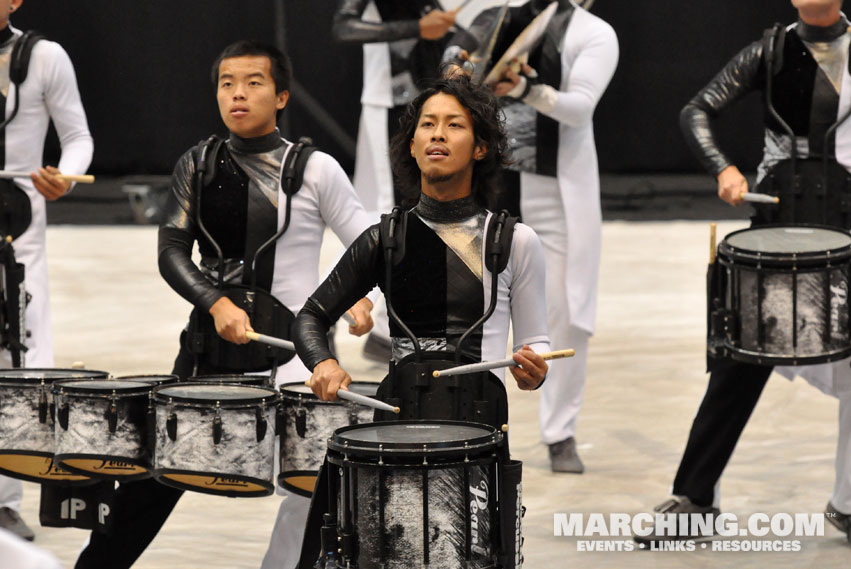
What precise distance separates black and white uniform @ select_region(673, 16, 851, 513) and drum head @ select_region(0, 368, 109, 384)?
2214 mm

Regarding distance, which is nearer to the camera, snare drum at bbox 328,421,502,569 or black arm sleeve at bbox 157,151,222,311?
snare drum at bbox 328,421,502,569

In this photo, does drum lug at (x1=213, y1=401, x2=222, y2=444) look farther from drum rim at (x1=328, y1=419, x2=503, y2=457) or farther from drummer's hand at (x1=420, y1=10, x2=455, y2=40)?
drummer's hand at (x1=420, y1=10, x2=455, y2=40)

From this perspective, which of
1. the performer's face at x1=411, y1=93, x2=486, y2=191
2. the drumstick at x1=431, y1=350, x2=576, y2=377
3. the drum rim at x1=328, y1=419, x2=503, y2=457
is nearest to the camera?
the drum rim at x1=328, y1=419, x2=503, y2=457

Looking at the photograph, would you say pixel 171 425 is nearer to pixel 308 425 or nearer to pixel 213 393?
pixel 213 393

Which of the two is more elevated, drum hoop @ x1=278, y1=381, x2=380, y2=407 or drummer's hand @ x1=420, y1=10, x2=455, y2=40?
drummer's hand @ x1=420, y1=10, x2=455, y2=40

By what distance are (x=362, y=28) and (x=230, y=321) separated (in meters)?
3.24

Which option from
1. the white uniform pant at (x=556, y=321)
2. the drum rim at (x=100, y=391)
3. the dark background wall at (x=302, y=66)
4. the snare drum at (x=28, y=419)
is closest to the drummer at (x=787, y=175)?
the white uniform pant at (x=556, y=321)

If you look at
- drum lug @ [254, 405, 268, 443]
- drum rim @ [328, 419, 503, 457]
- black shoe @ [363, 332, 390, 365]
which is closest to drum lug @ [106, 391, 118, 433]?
drum lug @ [254, 405, 268, 443]

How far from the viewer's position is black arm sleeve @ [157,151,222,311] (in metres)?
5.14

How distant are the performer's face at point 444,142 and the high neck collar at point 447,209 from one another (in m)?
0.06

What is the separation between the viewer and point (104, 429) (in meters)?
4.80

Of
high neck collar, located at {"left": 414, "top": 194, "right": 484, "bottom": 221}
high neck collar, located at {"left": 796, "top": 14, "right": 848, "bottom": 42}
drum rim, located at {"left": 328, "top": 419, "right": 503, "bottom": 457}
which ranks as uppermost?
high neck collar, located at {"left": 796, "top": 14, "right": 848, "bottom": 42}

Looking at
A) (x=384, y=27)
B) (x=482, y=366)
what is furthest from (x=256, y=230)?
(x=384, y=27)

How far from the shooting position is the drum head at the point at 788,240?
18.2ft
